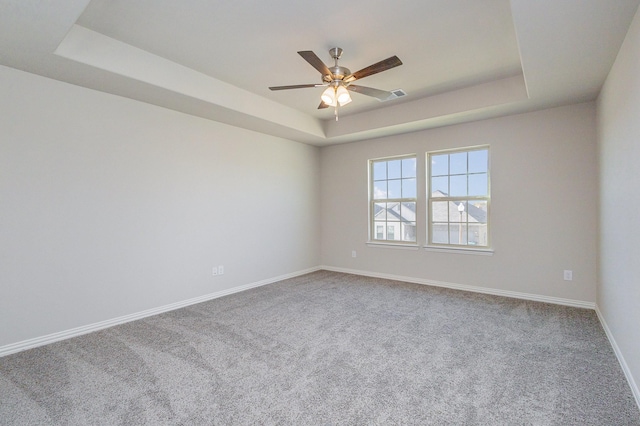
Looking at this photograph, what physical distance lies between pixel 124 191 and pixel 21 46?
4.76 feet

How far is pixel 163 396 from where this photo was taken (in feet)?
6.34

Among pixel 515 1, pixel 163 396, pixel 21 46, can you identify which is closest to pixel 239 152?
pixel 21 46

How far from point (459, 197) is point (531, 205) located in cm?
91

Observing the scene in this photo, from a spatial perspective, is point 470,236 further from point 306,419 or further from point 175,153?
point 175,153

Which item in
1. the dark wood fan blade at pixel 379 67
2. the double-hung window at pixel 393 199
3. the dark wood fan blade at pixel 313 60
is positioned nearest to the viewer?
the dark wood fan blade at pixel 313 60

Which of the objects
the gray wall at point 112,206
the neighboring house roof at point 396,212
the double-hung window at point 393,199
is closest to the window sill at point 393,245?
the double-hung window at point 393,199

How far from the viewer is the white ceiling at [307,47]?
6.84 ft

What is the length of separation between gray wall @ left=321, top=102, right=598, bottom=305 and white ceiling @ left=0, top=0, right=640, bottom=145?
344mm

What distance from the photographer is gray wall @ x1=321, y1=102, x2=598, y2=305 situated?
357 cm

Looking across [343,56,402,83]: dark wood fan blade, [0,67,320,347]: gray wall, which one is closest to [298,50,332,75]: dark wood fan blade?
[343,56,402,83]: dark wood fan blade

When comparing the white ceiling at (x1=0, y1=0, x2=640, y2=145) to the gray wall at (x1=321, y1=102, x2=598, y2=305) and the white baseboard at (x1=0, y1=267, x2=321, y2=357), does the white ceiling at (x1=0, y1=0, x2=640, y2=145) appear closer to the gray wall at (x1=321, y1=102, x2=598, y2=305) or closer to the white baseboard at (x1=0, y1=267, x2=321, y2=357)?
the gray wall at (x1=321, y1=102, x2=598, y2=305)

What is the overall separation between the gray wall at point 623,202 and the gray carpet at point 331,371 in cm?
33

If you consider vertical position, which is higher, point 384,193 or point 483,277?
point 384,193

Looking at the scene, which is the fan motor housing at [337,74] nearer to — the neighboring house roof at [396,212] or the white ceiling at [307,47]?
the white ceiling at [307,47]
